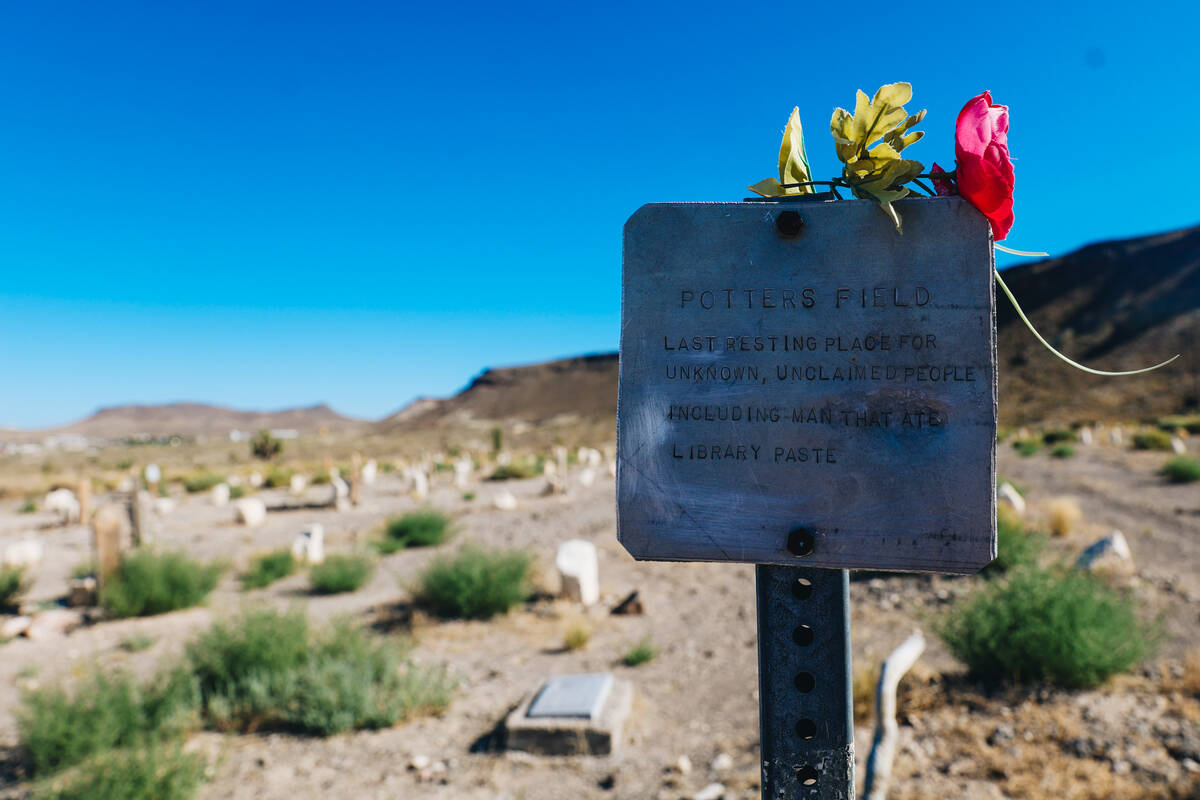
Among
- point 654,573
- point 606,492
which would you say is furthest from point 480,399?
point 654,573

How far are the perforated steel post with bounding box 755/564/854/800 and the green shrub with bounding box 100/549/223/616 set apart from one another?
24.2ft

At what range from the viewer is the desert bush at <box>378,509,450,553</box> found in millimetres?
10852

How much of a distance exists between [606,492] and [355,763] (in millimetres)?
13010

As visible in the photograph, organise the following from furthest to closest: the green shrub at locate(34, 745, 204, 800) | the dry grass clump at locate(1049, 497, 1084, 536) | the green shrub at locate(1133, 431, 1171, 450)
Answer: the green shrub at locate(1133, 431, 1171, 450)
the dry grass clump at locate(1049, 497, 1084, 536)
the green shrub at locate(34, 745, 204, 800)

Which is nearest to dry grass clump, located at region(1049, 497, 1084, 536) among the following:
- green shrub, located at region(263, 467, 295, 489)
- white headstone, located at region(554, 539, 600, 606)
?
white headstone, located at region(554, 539, 600, 606)

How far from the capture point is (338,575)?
792cm

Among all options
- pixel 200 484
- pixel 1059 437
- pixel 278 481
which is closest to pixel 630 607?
pixel 278 481

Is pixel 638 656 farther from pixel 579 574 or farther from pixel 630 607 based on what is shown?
pixel 579 574

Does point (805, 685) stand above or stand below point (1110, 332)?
below

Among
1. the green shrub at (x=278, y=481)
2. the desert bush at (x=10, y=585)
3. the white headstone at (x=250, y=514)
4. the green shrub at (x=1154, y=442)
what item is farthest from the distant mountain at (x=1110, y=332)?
the desert bush at (x=10, y=585)

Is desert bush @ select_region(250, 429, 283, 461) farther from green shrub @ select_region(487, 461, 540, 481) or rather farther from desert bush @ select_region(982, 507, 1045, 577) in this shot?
desert bush @ select_region(982, 507, 1045, 577)

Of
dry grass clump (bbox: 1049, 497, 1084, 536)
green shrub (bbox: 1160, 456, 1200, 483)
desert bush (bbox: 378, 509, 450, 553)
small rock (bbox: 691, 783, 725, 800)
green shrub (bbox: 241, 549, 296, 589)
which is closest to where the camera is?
small rock (bbox: 691, 783, 725, 800)

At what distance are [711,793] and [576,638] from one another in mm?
2412

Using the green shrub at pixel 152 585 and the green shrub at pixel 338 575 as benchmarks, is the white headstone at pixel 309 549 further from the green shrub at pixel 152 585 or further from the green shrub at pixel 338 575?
the green shrub at pixel 152 585
